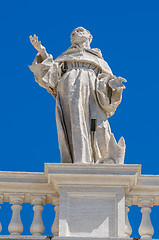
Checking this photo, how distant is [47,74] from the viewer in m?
15.1

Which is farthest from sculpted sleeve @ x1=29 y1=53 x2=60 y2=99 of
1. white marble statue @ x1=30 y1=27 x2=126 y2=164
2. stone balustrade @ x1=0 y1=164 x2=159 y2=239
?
stone balustrade @ x1=0 y1=164 x2=159 y2=239

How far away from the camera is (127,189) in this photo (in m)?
13.8

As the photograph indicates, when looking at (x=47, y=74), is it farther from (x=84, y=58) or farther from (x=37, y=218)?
(x=37, y=218)

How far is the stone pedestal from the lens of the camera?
13367 millimetres

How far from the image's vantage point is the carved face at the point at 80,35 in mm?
A: 15664

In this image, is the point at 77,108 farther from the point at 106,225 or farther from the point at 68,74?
the point at 106,225

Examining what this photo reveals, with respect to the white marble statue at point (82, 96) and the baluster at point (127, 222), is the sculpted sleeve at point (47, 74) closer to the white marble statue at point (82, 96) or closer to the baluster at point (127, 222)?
the white marble statue at point (82, 96)

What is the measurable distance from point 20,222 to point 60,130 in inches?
72.4

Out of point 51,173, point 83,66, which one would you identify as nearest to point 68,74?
point 83,66

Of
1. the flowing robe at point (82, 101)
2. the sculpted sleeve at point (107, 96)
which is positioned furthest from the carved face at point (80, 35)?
the sculpted sleeve at point (107, 96)

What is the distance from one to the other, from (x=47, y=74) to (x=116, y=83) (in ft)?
4.12

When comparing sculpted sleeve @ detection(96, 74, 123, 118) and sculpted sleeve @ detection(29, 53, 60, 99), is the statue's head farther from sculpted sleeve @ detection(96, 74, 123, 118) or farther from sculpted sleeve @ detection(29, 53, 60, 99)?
sculpted sleeve @ detection(96, 74, 123, 118)

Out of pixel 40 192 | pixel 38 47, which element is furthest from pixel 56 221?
pixel 38 47

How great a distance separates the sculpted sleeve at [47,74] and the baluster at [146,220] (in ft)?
8.82
